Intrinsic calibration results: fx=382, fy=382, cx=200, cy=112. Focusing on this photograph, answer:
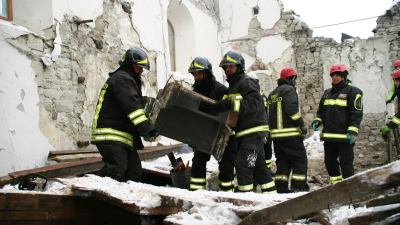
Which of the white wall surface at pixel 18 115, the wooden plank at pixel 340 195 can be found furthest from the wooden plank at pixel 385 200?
A: the white wall surface at pixel 18 115

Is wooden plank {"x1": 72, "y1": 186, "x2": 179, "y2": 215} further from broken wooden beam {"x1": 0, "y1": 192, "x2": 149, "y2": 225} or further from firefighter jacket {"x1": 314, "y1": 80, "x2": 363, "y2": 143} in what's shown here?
firefighter jacket {"x1": 314, "y1": 80, "x2": 363, "y2": 143}

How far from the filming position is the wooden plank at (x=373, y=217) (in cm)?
192

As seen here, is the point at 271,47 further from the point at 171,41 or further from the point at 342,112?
the point at 342,112

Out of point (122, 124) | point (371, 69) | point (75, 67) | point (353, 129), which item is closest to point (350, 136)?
point (353, 129)

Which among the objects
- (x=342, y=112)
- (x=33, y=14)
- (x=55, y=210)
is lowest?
(x=55, y=210)

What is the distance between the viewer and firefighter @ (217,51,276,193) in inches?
164

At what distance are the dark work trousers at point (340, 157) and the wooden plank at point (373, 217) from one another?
10.8 ft

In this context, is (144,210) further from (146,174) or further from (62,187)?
(146,174)

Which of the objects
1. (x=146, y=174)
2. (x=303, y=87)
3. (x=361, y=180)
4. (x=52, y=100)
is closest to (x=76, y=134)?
(x=52, y=100)

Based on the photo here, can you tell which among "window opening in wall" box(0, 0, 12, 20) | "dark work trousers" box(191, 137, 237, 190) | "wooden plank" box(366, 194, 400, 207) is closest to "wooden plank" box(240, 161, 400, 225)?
"wooden plank" box(366, 194, 400, 207)

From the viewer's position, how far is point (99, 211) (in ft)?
9.70

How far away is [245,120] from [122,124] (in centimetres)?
137

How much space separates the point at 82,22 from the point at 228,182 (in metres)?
3.71

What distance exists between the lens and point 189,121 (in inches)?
162
